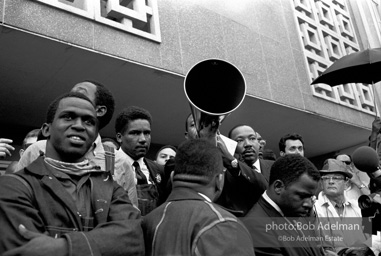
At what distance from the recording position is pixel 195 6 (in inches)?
250

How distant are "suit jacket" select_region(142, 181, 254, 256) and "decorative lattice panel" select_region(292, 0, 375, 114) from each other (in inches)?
253

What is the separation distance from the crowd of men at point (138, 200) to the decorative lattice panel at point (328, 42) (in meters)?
5.47

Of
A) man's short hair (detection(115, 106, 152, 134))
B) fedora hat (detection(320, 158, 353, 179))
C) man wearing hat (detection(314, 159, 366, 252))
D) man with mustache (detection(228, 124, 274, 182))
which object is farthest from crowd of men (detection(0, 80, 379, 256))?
fedora hat (detection(320, 158, 353, 179))

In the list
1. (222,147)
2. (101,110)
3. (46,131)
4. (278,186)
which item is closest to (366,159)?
(278,186)

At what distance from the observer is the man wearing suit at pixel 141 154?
284cm

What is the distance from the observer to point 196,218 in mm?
1688

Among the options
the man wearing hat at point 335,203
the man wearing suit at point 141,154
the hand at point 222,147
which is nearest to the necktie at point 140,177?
the man wearing suit at point 141,154

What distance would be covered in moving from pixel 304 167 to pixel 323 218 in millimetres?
1452

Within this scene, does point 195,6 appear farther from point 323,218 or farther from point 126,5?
point 323,218

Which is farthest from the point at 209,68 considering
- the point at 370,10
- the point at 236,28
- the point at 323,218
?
the point at 370,10

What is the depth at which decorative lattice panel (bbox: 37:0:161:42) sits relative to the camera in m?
4.92

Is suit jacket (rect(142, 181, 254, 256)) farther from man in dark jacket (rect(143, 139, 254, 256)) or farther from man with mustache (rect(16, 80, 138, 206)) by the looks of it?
man with mustache (rect(16, 80, 138, 206))

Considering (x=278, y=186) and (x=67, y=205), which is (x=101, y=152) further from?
(x=278, y=186)

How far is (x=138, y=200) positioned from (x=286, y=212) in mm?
969
